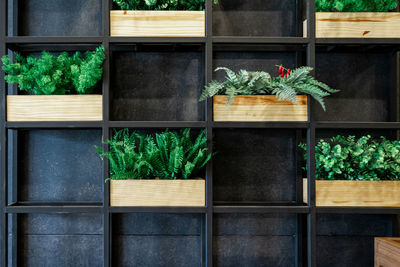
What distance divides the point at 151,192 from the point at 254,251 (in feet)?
2.53

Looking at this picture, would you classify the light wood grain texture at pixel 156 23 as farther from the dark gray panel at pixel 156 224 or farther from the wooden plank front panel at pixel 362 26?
the dark gray panel at pixel 156 224

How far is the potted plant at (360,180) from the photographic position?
1.58 meters

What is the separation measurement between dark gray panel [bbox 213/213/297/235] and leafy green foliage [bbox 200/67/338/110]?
2.50 ft

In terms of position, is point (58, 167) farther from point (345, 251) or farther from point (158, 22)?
point (345, 251)

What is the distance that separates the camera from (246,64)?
74.5 inches

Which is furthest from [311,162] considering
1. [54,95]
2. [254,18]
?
[54,95]

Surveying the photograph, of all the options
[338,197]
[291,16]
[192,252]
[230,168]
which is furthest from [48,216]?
[291,16]

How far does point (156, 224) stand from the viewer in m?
1.88

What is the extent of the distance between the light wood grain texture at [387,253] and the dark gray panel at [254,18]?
4.08ft

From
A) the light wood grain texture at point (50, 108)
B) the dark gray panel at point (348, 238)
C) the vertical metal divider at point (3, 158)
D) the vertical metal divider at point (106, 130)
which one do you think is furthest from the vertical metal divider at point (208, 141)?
the vertical metal divider at point (3, 158)

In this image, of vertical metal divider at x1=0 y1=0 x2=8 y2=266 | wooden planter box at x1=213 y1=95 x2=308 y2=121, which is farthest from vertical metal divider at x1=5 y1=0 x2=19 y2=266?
Result: wooden planter box at x1=213 y1=95 x2=308 y2=121

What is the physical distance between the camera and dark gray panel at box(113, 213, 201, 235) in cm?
187

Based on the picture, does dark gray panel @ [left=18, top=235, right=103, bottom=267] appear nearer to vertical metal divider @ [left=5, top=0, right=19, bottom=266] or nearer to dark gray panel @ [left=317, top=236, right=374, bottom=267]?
vertical metal divider @ [left=5, top=0, right=19, bottom=266]

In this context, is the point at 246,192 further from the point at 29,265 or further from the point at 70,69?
the point at 29,265
